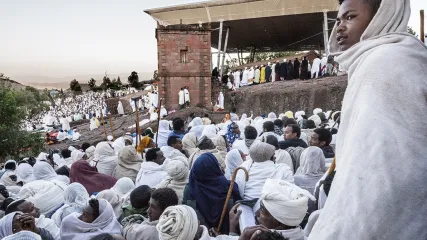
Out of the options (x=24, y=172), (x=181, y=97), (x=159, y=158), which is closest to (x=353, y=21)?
(x=159, y=158)

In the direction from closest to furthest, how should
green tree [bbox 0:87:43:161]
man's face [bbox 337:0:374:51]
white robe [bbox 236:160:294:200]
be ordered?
1. man's face [bbox 337:0:374:51]
2. white robe [bbox 236:160:294:200]
3. green tree [bbox 0:87:43:161]

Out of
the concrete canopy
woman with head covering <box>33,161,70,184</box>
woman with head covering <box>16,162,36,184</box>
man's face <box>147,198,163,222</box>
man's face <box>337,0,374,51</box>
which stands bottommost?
woman with head covering <box>16,162,36,184</box>

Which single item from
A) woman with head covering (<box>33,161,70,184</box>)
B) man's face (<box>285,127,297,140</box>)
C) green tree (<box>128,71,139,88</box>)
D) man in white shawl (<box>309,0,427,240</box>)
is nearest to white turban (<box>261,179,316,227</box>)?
man in white shawl (<box>309,0,427,240</box>)

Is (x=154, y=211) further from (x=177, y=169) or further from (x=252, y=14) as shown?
(x=252, y=14)

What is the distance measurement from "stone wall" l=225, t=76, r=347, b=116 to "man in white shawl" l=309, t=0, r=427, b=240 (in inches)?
571

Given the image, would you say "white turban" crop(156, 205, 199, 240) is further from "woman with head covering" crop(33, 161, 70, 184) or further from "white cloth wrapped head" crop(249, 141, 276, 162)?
"woman with head covering" crop(33, 161, 70, 184)

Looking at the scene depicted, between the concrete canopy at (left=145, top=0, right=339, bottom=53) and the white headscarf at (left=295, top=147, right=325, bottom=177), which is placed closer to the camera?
the white headscarf at (left=295, top=147, right=325, bottom=177)

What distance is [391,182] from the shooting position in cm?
83

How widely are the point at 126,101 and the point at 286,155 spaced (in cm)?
2205

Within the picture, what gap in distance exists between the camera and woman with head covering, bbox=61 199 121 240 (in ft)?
10.9

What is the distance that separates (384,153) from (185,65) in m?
20.3

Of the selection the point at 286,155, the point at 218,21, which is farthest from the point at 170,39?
the point at 286,155

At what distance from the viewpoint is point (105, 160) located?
257 inches

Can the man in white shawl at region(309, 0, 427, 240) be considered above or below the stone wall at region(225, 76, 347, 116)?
above
